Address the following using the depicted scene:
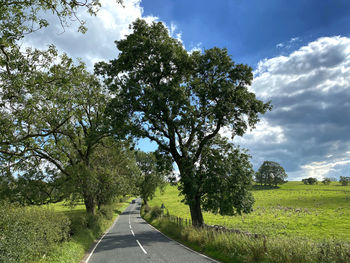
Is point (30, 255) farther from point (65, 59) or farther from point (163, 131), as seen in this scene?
point (163, 131)

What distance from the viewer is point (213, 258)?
37.1ft

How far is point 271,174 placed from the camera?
131m

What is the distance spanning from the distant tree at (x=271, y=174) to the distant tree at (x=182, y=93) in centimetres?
11793

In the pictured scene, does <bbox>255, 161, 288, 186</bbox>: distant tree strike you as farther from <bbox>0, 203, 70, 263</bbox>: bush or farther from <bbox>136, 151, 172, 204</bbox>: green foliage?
<bbox>0, 203, 70, 263</bbox>: bush

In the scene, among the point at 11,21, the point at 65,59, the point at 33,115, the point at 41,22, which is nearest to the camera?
the point at 41,22

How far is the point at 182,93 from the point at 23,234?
1387cm

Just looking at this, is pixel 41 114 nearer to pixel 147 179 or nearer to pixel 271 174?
pixel 147 179

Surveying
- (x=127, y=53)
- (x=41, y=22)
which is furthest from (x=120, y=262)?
(x=127, y=53)

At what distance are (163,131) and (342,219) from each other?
1391 inches

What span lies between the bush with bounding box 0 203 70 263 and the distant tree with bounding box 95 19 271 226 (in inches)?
398

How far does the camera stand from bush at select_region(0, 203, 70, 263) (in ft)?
25.1

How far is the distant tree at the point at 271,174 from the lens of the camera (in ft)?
423

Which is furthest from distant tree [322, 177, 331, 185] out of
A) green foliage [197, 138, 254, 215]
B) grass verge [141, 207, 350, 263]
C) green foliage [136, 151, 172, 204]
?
grass verge [141, 207, 350, 263]

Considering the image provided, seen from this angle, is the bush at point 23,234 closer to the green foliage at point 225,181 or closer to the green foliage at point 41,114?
the green foliage at point 41,114
